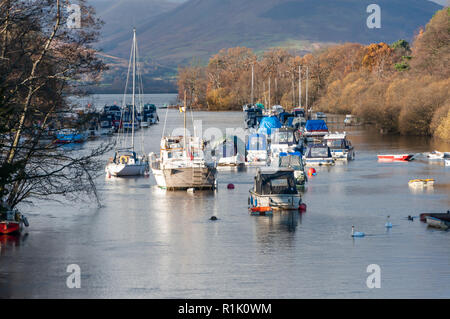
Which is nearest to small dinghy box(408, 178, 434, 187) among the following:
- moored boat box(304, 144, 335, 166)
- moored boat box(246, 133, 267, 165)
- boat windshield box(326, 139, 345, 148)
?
moored boat box(304, 144, 335, 166)

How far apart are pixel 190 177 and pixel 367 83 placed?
277 feet

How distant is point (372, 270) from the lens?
2908 centimetres

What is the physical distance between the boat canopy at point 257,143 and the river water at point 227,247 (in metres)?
14.5

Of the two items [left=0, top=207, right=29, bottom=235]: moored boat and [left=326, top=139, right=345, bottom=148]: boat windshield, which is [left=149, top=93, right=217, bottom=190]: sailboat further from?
[left=326, top=139, right=345, bottom=148]: boat windshield

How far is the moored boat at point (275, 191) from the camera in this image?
1581 inches

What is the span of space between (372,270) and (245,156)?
122ft

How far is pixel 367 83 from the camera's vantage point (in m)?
129

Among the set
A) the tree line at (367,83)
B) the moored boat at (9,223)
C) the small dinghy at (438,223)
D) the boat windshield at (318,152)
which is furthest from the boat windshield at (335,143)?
the moored boat at (9,223)

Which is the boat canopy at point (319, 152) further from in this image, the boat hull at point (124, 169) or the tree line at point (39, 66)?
the tree line at point (39, 66)

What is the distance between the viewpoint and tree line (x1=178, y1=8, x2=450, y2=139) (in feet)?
293

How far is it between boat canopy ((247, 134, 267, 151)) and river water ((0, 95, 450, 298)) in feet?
47.6

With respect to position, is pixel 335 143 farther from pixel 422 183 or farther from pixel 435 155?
pixel 422 183
